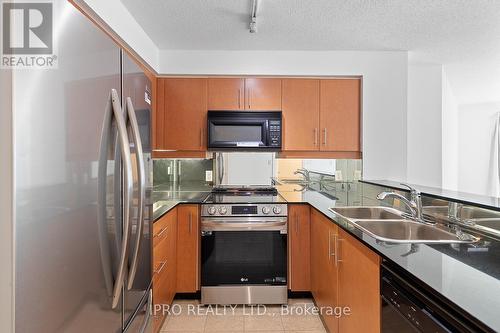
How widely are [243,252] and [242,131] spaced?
1.15 m

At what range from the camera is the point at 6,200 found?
0.59 metres

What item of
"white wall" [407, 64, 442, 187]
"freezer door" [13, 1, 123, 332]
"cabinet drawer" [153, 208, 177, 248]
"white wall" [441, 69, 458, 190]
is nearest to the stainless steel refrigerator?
"freezer door" [13, 1, 123, 332]

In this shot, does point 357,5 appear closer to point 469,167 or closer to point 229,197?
point 229,197

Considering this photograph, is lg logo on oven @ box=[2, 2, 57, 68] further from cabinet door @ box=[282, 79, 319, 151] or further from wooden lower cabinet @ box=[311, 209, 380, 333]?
cabinet door @ box=[282, 79, 319, 151]

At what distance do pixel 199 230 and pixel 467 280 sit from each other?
1.97m

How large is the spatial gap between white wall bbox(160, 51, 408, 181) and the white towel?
3.19 meters

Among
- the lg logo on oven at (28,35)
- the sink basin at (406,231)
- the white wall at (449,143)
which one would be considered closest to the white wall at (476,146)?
the white wall at (449,143)

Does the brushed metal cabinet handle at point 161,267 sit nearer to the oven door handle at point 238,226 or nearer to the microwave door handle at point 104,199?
the oven door handle at point 238,226

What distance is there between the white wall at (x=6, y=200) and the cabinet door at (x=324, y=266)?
5.16 ft

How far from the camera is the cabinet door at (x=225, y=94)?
2820 millimetres

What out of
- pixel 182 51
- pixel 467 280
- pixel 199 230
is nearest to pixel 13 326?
pixel 467 280

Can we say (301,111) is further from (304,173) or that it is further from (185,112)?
(185,112)

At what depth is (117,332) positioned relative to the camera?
1.00 meters

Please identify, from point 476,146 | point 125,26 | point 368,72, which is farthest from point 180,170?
point 476,146
